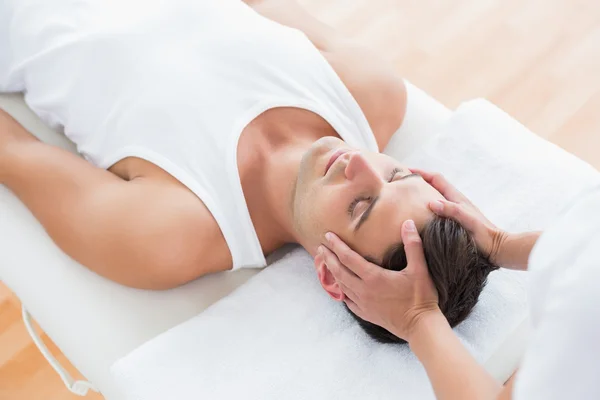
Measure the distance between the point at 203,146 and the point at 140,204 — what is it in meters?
0.18

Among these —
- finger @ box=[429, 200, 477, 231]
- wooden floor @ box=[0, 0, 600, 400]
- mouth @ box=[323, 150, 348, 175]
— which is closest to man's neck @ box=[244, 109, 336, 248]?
mouth @ box=[323, 150, 348, 175]

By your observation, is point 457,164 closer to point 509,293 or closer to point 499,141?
point 499,141

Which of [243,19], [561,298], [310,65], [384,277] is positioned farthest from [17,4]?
[561,298]

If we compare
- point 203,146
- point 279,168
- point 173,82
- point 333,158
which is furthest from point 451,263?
point 173,82

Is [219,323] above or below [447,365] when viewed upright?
below

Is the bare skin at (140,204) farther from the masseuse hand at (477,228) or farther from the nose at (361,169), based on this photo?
the masseuse hand at (477,228)

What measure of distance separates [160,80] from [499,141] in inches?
30.4

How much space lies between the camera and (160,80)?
1.28 meters

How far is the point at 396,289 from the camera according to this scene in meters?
0.97

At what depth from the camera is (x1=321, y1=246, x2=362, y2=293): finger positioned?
1013 mm

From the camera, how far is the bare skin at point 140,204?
113 centimetres

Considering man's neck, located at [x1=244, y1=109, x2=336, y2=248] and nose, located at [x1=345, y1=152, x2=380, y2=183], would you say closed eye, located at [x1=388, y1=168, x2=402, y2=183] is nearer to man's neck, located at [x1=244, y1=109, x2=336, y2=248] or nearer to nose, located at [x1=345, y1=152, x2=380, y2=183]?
nose, located at [x1=345, y1=152, x2=380, y2=183]

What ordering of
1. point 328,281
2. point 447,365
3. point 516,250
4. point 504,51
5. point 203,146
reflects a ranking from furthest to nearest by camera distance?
point 504,51 → point 203,146 → point 328,281 → point 516,250 → point 447,365

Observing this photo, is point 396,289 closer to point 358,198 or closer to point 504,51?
point 358,198
